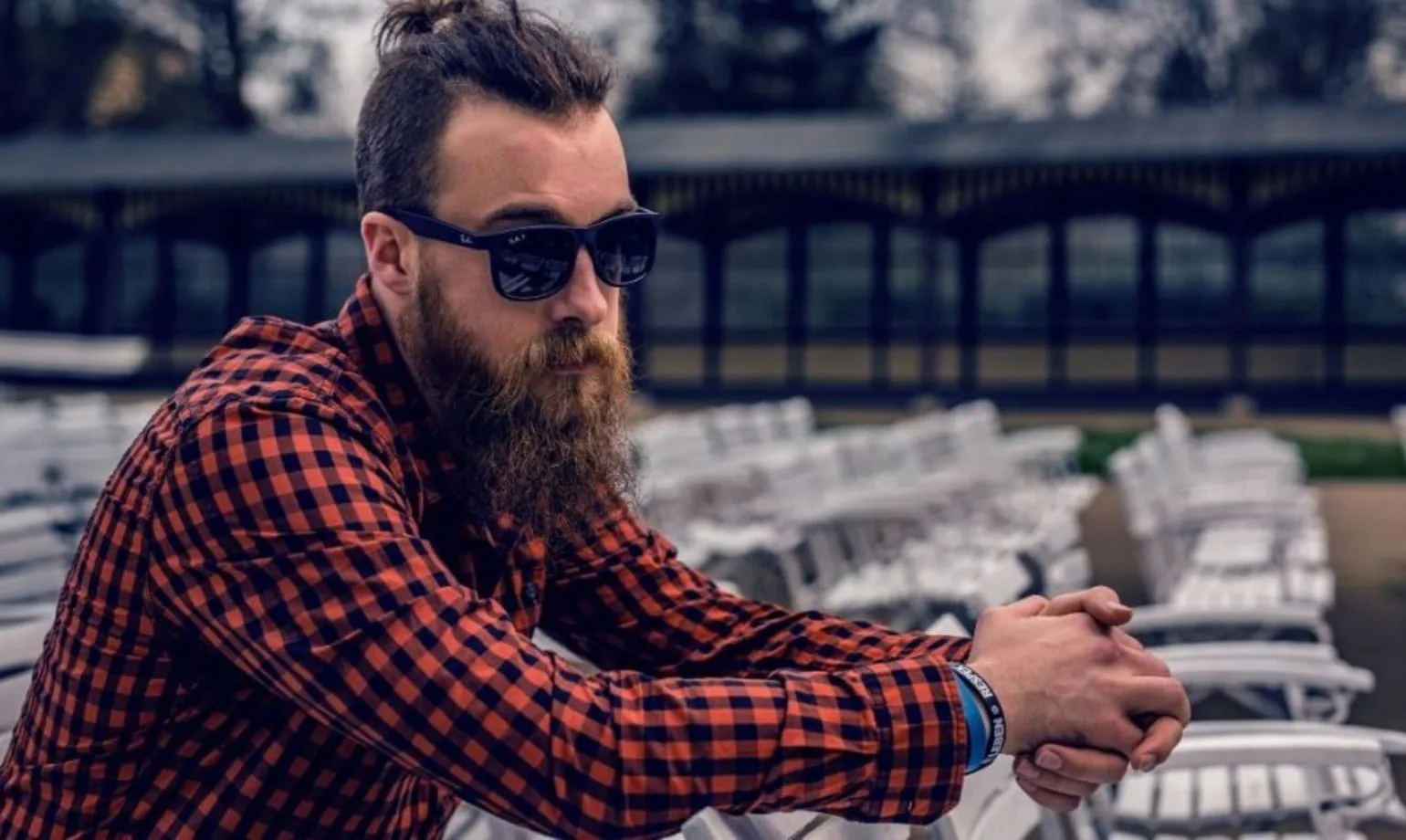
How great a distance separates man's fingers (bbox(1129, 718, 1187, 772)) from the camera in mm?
1748

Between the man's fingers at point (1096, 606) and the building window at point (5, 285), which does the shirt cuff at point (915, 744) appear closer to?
the man's fingers at point (1096, 606)

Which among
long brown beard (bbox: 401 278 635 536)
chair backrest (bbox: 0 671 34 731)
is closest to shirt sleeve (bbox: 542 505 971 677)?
long brown beard (bbox: 401 278 635 536)

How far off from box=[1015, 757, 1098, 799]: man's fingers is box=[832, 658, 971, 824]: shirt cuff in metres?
0.11

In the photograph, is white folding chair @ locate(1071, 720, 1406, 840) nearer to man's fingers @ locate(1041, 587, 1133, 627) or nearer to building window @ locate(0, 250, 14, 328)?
man's fingers @ locate(1041, 587, 1133, 627)

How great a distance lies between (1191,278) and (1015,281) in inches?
88.7

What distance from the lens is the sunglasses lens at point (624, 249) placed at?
1.94 metres

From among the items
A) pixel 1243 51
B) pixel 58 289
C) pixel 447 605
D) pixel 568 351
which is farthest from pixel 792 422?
pixel 1243 51

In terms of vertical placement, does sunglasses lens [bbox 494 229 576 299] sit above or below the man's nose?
above

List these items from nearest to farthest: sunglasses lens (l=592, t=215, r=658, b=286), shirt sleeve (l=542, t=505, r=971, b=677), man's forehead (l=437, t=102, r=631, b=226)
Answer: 1. man's forehead (l=437, t=102, r=631, b=226)
2. sunglasses lens (l=592, t=215, r=658, b=286)
3. shirt sleeve (l=542, t=505, r=971, b=677)

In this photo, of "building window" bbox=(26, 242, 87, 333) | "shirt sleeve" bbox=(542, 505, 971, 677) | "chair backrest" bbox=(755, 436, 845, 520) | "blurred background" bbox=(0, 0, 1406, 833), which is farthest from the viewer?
"building window" bbox=(26, 242, 87, 333)

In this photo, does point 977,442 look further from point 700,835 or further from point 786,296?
point 786,296

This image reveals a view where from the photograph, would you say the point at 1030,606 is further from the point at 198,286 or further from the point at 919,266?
the point at 198,286

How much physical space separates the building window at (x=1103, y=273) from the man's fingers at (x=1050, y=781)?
2219 cm

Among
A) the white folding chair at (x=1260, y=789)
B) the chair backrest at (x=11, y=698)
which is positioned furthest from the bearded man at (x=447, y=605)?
the white folding chair at (x=1260, y=789)
